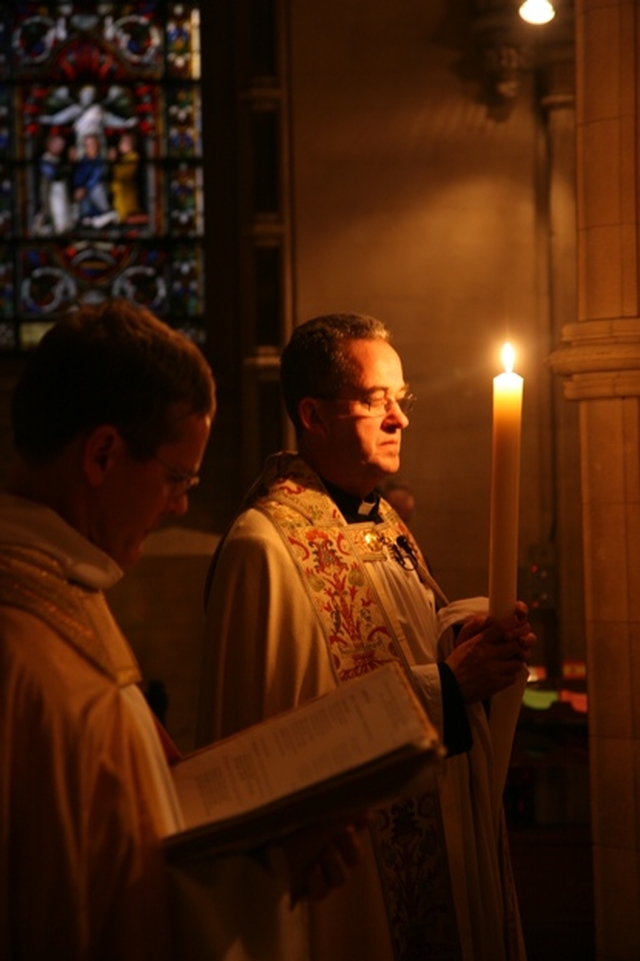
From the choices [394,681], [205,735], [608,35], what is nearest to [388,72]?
[608,35]

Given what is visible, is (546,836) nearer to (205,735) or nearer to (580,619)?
(580,619)

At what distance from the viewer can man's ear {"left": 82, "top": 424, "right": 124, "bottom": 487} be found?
5.40 ft

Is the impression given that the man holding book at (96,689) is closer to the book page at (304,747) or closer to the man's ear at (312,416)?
the book page at (304,747)

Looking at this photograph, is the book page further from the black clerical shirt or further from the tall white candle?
the black clerical shirt

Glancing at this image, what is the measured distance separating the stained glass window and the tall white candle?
6889 mm

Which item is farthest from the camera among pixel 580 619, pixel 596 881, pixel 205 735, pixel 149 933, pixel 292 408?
pixel 580 619

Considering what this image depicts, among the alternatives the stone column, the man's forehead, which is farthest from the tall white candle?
the stone column

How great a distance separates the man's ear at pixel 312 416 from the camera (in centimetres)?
294

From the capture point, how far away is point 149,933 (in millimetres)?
1518

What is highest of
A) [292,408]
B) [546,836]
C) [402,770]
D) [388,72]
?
[388,72]

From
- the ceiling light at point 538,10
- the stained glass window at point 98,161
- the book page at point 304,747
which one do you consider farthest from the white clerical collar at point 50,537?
the stained glass window at point 98,161

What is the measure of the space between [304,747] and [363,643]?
3.73ft

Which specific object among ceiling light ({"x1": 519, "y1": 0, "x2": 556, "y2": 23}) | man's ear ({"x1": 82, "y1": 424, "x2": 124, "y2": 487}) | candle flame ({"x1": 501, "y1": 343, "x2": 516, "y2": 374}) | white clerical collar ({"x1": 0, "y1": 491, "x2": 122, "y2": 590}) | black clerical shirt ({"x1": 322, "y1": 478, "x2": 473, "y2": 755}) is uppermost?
ceiling light ({"x1": 519, "y1": 0, "x2": 556, "y2": 23})

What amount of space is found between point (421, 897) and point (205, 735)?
519 millimetres
